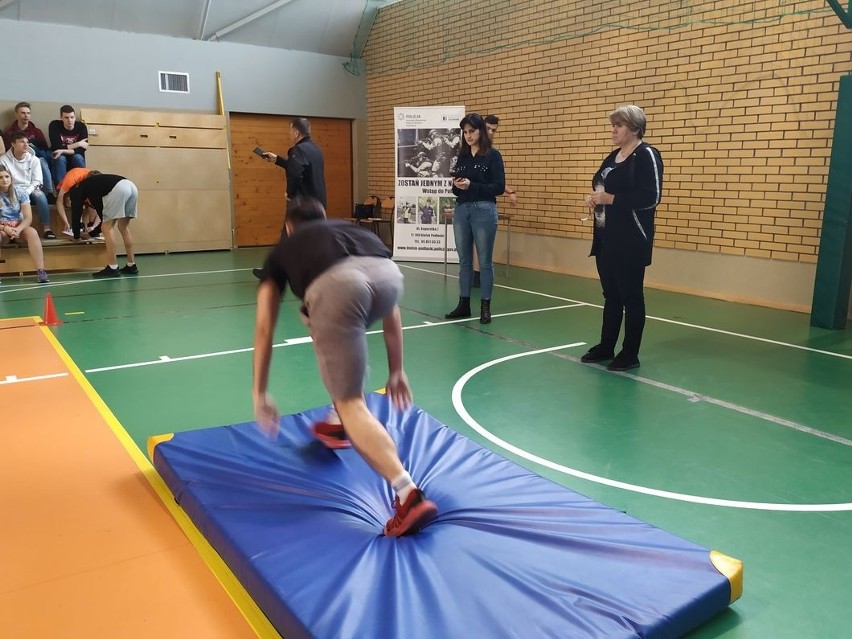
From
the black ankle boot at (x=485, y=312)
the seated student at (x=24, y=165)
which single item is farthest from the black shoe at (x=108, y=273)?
the black ankle boot at (x=485, y=312)

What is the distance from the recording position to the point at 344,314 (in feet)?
7.45

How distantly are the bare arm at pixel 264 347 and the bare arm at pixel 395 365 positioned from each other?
1.40ft

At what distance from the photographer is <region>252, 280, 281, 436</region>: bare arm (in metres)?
2.40

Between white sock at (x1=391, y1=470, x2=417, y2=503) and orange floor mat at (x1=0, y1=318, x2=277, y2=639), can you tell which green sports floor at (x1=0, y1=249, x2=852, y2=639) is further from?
white sock at (x1=391, y1=470, x2=417, y2=503)

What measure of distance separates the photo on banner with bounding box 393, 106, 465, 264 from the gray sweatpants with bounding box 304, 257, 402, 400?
7170 mm

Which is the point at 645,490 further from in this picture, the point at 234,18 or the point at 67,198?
the point at 234,18

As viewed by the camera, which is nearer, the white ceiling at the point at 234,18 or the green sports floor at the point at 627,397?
the green sports floor at the point at 627,397

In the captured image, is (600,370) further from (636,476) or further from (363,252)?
(363,252)

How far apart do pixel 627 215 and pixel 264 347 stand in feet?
9.40

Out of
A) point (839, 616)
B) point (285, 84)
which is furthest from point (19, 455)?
point (285, 84)


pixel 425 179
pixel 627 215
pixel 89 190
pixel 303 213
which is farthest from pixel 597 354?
pixel 89 190

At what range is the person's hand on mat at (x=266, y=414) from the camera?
241 centimetres

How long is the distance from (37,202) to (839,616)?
9.65 m

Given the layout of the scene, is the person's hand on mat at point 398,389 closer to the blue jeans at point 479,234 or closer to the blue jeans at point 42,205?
the blue jeans at point 479,234
